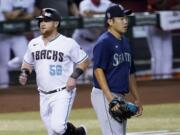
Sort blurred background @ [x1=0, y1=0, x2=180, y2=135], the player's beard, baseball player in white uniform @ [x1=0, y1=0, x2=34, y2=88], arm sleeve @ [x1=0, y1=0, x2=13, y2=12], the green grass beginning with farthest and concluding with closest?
baseball player in white uniform @ [x1=0, y1=0, x2=34, y2=88] → arm sleeve @ [x1=0, y1=0, x2=13, y2=12] → blurred background @ [x1=0, y1=0, x2=180, y2=135] → the green grass → the player's beard

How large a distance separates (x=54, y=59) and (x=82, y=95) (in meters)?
5.66

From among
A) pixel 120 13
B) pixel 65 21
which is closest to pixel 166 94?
pixel 65 21

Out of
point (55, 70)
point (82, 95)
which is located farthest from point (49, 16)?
point (82, 95)

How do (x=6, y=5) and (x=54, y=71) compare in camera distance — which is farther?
(x=6, y=5)

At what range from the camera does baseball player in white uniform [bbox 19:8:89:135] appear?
306 inches

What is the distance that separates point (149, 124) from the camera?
1047 centimetres

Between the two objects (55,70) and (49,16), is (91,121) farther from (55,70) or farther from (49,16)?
(49,16)

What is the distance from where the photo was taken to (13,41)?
13883 millimetres

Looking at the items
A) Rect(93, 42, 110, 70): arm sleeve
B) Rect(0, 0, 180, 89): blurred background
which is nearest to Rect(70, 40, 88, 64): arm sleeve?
Rect(93, 42, 110, 70): arm sleeve

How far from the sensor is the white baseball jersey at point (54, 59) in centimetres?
781

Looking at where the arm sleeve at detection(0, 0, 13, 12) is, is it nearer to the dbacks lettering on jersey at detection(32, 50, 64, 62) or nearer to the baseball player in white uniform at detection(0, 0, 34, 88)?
the baseball player in white uniform at detection(0, 0, 34, 88)

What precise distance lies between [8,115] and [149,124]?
8.26 feet

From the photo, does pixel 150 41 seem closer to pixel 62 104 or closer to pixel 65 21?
pixel 65 21

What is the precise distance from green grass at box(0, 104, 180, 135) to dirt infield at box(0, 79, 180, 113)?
53 centimetres
